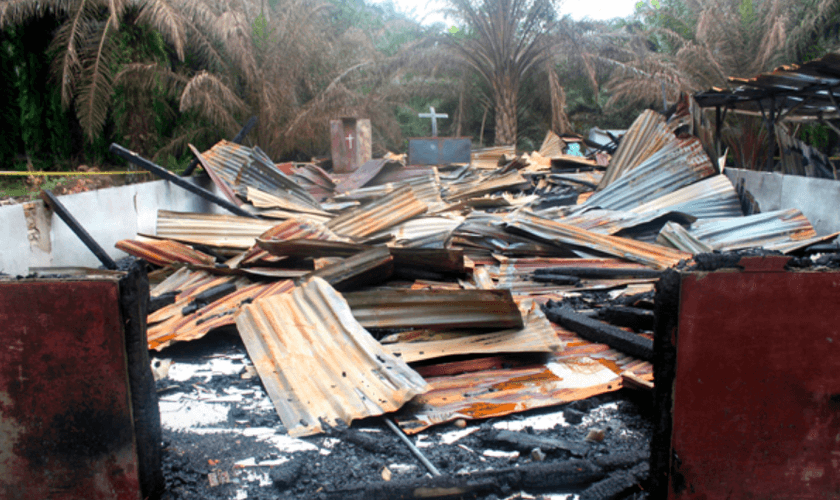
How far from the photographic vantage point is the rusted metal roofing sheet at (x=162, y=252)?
18.1ft

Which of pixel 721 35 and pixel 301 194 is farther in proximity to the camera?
pixel 721 35

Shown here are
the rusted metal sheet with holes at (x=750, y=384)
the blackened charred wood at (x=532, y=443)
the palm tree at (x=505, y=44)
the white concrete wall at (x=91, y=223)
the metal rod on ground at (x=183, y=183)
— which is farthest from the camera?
the palm tree at (x=505, y=44)

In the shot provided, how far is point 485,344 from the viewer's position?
3.54m

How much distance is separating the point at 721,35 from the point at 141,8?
51.5 ft

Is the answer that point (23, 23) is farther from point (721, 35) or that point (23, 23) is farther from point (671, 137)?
point (721, 35)

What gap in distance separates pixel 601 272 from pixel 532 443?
10.5ft

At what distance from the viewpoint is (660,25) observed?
2147cm

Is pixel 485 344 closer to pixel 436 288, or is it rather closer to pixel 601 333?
pixel 601 333

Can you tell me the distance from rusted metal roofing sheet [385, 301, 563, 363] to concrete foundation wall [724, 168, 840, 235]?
16.2 feet

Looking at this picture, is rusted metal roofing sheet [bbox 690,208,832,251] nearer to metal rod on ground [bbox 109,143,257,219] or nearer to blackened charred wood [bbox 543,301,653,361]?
blackened charred wood [bbox 543,301,653,361]

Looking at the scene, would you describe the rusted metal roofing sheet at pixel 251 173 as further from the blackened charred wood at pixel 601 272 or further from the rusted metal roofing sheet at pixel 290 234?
the blackened charred wood at pixel 601 272

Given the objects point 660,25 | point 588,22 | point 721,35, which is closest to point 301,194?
point 588,22

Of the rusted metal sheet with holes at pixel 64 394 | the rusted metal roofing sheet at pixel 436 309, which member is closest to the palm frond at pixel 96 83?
the rusted metal roofing sheet at pixel 436 309

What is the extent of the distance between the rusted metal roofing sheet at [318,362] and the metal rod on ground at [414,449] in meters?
0.08
